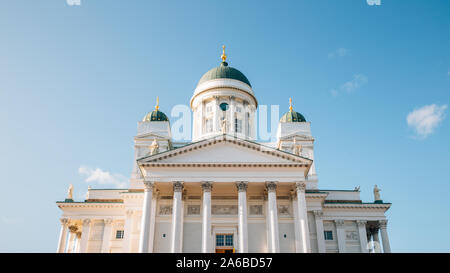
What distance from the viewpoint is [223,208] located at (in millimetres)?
27312

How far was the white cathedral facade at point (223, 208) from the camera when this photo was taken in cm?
2500

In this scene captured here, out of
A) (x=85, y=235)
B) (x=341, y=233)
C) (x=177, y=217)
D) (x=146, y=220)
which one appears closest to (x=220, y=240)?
(x=177, y=217)

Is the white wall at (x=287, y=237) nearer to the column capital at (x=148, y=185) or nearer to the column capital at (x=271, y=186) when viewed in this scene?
the column capital at (x=271, y=186)

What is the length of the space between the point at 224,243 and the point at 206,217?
3.33 metres

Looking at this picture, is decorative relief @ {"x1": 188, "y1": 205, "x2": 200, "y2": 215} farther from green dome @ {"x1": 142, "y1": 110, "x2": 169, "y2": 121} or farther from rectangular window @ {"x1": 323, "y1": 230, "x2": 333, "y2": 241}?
green dome @ {"x1": 142, "y1": 110, "x2": 169, "y2": 121}

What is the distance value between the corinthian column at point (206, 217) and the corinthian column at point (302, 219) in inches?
234

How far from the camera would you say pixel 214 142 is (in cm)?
2622

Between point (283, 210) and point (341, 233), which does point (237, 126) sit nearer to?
point (283, 210)

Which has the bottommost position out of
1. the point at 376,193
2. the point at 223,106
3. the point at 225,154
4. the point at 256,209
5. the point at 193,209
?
the point at 193,209

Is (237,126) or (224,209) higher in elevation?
(237,126)

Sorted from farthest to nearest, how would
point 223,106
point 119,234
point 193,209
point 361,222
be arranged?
point 223,106 → point 361,222 → point 119,234 → point 193,209
